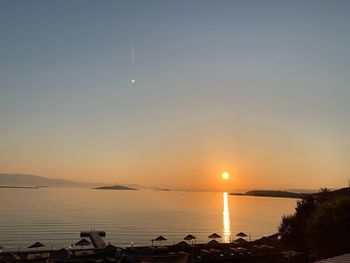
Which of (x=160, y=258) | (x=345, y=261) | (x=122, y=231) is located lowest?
(x=122, y=231)

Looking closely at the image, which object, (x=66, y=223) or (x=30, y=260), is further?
(x=66, y=223)

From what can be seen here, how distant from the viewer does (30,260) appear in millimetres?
43094

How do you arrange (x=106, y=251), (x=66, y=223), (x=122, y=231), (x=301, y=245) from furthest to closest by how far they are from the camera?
(x=66, y=223)
(x=122, y=231)
(x=301, y=245)
(x=106, y=251)

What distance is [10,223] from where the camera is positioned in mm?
120438

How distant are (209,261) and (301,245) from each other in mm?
11572

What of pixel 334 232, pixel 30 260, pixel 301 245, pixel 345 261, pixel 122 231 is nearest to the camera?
pixel 345 261

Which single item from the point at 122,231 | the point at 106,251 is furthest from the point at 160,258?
the point at 122,231

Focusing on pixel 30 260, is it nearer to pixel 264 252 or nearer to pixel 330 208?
pixel 264 252

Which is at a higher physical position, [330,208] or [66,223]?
[330,208]

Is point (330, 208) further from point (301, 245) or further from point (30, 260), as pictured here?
point (30, 260)

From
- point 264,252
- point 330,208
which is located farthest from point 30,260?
point 330,208

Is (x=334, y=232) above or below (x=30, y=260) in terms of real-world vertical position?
above

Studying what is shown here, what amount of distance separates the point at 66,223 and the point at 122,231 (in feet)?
78.5

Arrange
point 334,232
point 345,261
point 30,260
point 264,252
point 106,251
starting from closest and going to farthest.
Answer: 1. point 345,261
2. point 334,232
3. point 106,251
4. point 30,260
5. point 264,252
